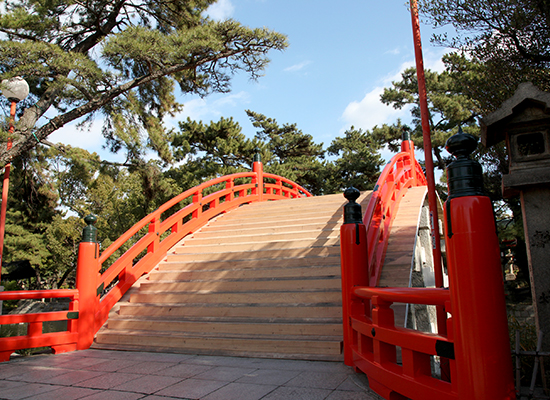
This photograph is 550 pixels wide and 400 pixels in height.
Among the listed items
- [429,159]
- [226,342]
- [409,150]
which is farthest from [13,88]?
[409,150]

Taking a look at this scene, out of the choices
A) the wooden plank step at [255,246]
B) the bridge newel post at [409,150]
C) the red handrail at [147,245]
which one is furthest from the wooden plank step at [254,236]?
the bridge newel post at [409,150]

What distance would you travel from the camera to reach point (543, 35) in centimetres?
490

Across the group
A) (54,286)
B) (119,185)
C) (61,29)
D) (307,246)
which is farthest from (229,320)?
(54,286)

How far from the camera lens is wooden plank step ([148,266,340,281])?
5.17 m

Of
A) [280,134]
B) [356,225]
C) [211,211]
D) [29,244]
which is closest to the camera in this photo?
[356,225]

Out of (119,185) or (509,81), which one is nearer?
(509,81)

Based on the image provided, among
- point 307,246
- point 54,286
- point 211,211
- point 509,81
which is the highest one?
point 509,81

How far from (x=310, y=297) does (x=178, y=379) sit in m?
1.93

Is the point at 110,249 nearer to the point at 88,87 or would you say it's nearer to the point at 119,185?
the point at 88,87

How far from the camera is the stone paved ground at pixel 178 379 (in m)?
2.79

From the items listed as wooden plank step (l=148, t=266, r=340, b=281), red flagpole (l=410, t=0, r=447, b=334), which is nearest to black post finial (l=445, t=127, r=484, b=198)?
red flagpole (l=410, t=0, r=447, b=334)

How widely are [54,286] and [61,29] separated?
16300mm

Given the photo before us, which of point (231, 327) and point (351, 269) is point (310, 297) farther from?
point (351, 269)

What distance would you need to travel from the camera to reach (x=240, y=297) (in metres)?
5.05
